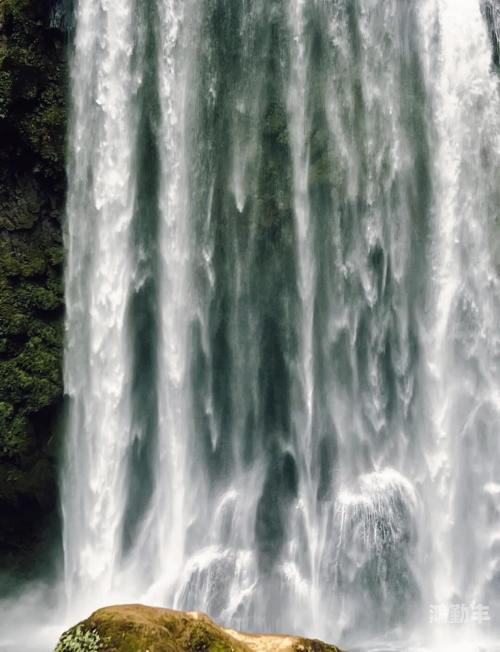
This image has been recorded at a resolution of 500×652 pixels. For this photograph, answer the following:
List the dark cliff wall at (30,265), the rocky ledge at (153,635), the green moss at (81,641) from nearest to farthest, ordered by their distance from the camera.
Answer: the rocky ledge at (153,635) < the green moss at (81,641) < the dark cliff wall at (30,265)

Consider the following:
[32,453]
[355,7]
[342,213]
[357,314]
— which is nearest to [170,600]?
[32,453]

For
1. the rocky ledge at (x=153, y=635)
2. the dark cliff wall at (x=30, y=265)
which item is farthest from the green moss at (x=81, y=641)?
the dark cliff wall at (x=30, y=265)

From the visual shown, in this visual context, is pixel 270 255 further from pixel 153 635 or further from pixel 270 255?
pixel 153 635

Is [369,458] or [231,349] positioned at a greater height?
[231,349]

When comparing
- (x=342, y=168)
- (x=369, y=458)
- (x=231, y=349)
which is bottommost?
(x=369, y=458)

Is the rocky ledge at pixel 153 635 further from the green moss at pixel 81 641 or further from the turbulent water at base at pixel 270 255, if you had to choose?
the turbulent water at base at pixel 270 255

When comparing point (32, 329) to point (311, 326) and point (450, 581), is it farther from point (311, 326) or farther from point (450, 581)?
point (450, 581)

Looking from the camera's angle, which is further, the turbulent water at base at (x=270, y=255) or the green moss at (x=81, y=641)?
the turbulent water at base at (x=270, y=255)
